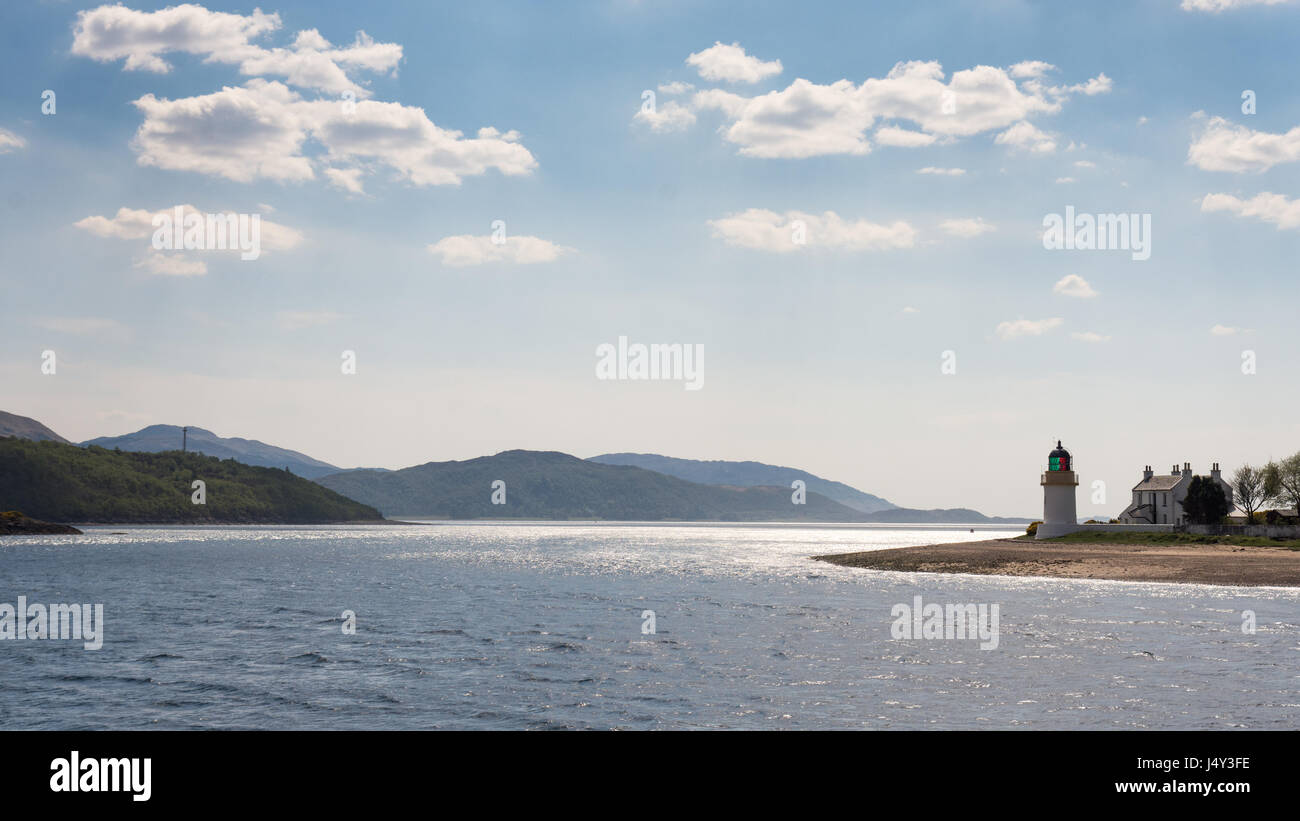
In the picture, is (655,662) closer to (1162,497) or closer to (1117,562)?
(1117,562)

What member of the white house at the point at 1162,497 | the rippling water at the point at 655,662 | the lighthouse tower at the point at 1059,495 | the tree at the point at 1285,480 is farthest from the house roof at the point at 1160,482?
the rippling water at the point at 655,662

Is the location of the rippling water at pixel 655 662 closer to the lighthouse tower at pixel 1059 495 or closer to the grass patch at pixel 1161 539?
the grass patch at pixel 1161 539

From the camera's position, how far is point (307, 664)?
39.1 meters

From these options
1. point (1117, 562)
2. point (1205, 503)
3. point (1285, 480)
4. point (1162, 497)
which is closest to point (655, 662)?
point (1117, 562)

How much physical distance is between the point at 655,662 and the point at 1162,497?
118 m

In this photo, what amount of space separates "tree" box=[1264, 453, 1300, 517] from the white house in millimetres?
5515

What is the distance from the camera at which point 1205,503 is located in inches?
4596

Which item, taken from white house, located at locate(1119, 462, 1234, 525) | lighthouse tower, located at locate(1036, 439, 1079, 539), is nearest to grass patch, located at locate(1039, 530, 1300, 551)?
lighthouse tower, located at locate(1036, 439, 1079, 539)

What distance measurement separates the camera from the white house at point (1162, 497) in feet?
422

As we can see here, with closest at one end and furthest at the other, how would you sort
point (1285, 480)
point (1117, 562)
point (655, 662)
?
1. point (655, 662)
2. point (1117, 562)
3. point (1285, 480)

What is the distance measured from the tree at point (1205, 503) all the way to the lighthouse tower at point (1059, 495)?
45.3 ft

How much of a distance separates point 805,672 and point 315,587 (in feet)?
196
